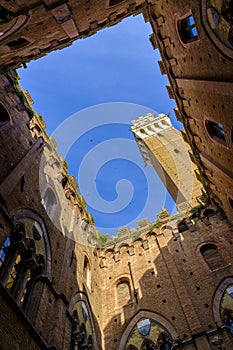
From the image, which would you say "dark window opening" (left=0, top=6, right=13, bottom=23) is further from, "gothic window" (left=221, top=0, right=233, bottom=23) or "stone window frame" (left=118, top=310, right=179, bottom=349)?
"stone window frame" (left=118, top=310, right=179, bottom=349)

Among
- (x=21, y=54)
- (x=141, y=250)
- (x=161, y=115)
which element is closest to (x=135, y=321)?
(x=141, y=250)

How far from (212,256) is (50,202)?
Result: 8.26 m

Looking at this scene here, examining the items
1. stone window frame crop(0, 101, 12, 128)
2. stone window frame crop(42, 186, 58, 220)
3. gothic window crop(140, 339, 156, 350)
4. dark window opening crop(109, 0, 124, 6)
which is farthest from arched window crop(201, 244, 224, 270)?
dark window opening crop(109, 0, 124, 6)

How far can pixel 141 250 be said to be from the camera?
16.3m

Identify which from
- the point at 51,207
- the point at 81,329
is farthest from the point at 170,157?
the point at 81,329

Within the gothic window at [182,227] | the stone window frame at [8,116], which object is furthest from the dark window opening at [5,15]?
the gothic window at [182,227]

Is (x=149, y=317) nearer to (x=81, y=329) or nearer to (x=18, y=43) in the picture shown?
(x=81, y=329)

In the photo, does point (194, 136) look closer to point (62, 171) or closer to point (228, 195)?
point (228, 195)

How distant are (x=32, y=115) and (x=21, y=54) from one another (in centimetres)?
280

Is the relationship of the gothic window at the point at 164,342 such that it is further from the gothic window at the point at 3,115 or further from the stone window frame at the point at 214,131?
the gothic window at the point at 3,115

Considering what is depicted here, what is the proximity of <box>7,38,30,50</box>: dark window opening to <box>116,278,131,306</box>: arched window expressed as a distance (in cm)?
1201

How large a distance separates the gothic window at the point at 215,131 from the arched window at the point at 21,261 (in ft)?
23.9

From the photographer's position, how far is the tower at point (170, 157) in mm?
22541

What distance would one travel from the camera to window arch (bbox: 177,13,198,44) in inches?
367
